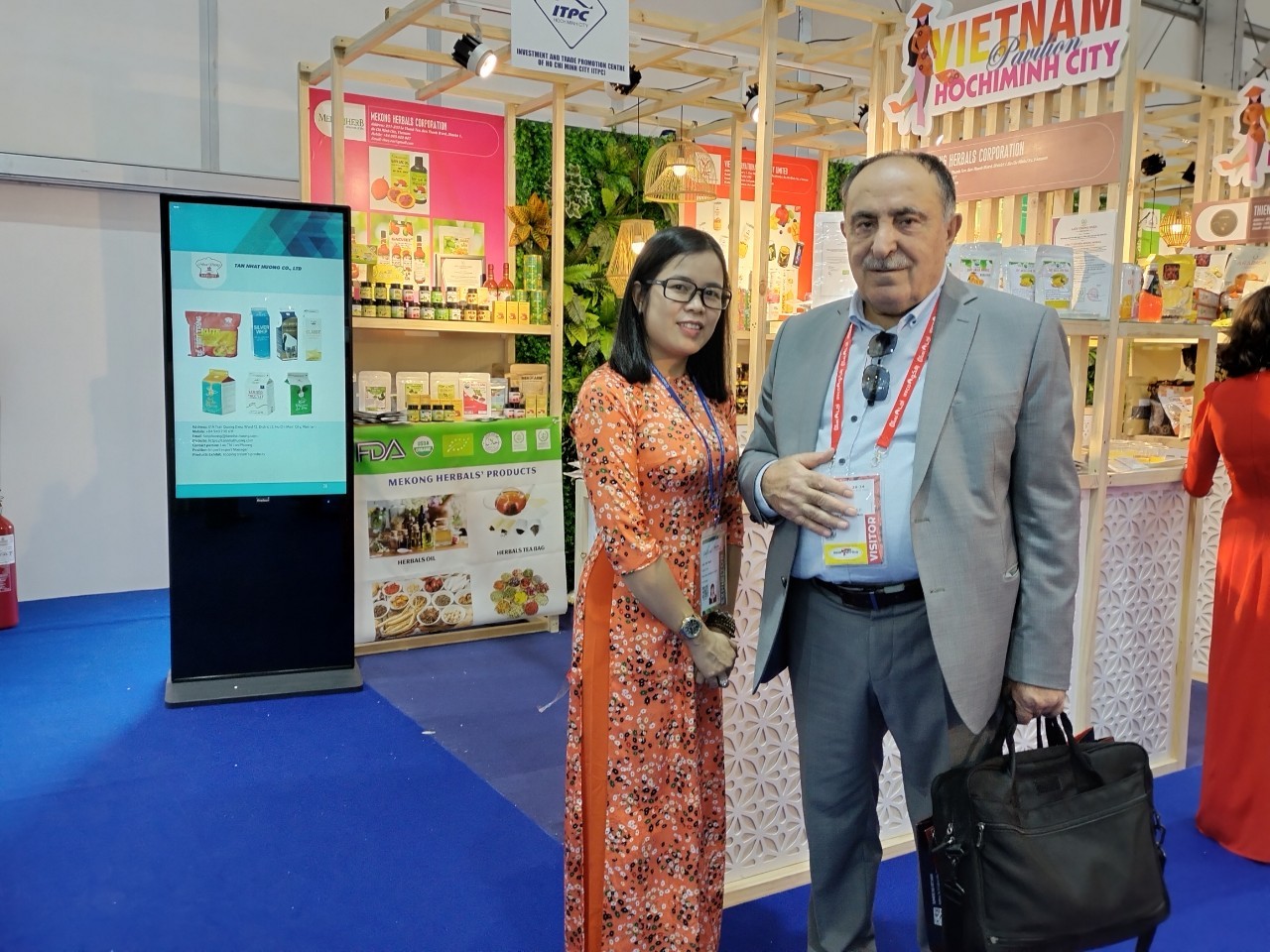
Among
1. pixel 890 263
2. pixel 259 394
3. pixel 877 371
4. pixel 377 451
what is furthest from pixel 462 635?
pixel 890 263

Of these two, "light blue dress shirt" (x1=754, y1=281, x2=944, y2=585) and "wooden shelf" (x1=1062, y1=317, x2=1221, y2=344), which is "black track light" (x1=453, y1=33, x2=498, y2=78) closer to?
"wooden shelf" (x1=1062, y1=317, x2=1221, y2=344)

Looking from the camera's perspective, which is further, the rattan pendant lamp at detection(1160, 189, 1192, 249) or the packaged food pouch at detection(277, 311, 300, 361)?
the rattan pendant lamp at detection(1160, 189, 1192, 249)

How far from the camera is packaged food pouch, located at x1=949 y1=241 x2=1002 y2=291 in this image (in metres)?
3.13

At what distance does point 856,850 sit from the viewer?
2.19 m

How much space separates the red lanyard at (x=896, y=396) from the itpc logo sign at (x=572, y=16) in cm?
155

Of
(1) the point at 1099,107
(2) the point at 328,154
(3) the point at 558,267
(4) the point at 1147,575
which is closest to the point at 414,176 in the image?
(2) the point at 328,154

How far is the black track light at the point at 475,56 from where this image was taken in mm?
4895

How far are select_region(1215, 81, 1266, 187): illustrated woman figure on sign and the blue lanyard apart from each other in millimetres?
5259

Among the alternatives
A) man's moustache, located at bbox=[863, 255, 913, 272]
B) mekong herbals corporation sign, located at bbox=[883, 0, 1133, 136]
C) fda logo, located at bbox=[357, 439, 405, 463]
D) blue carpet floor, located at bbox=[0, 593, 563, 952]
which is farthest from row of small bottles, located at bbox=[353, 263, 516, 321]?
man's moustache, located at bbox=[863, 255, 913, 272]

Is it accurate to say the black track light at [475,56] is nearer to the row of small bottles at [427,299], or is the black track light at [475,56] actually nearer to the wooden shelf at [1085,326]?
the row of small bottles at [427,299]

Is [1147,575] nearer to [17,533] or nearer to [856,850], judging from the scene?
[856,850]

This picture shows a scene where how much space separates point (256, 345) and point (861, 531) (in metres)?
3.32

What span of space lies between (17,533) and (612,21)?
16.3 ft

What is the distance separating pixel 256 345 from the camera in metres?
4.44
